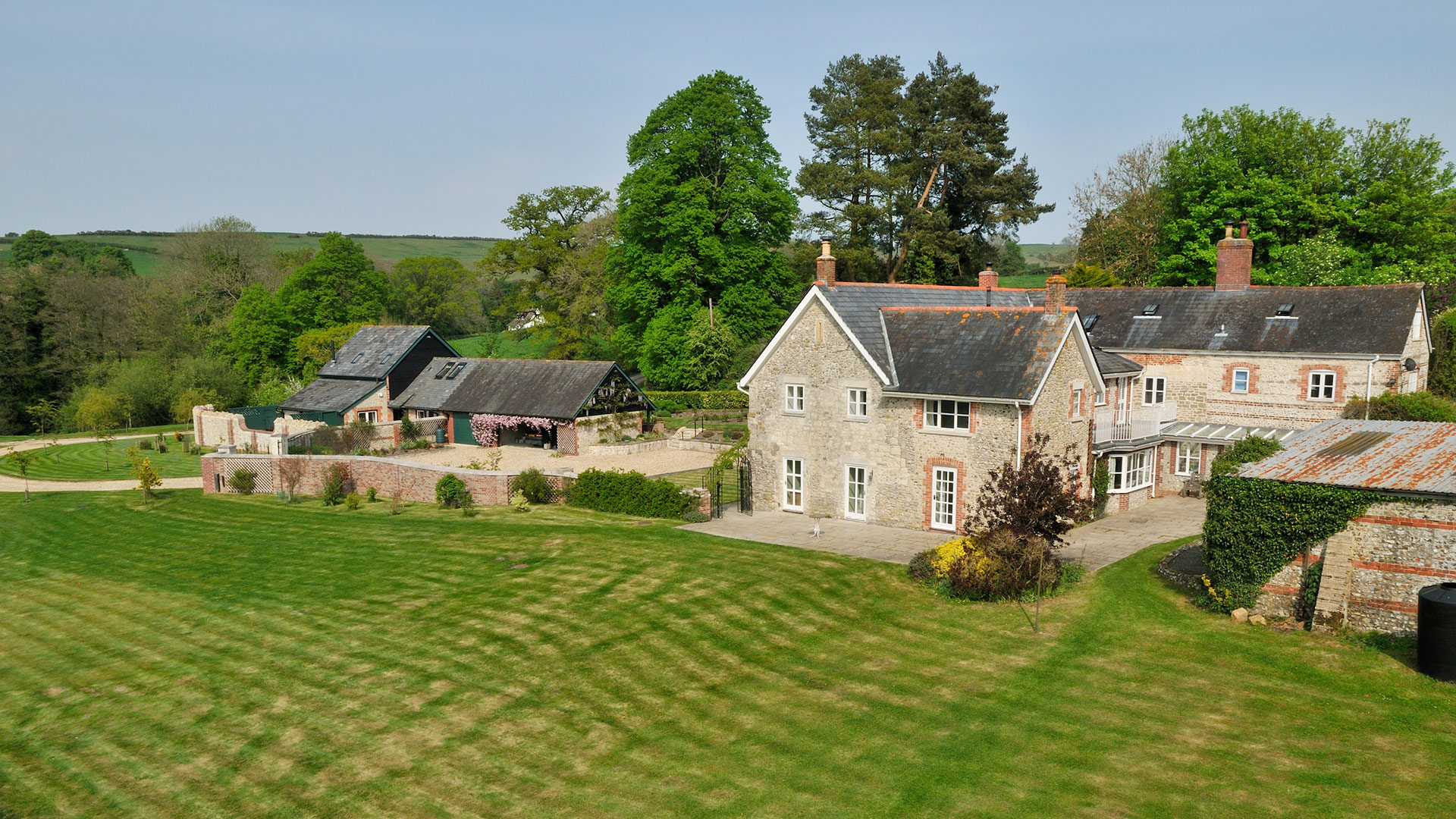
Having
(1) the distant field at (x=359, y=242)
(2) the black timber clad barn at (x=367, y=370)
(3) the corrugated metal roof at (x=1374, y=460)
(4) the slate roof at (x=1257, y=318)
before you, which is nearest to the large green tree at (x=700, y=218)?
(2) the black timber clad barn at (x=367, y=370)

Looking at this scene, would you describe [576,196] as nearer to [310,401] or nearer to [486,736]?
[310,401]

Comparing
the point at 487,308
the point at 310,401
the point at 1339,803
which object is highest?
the point at 487,308

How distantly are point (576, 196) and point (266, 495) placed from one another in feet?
119

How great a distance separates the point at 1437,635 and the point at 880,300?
1770 cm

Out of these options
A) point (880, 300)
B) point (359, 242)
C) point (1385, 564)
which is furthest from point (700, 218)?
point (359, 242)

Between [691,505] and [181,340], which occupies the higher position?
[181,340]

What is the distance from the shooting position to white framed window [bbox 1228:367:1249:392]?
3403cm

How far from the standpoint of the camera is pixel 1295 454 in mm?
19078

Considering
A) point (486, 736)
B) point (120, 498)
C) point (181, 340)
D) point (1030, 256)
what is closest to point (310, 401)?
point (120, 498)

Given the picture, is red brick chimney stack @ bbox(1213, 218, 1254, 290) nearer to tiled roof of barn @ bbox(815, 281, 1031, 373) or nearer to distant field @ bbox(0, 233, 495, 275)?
tiled roof of barn @ bbox(815, 281, 1031, 373)

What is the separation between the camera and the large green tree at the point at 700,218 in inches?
2009

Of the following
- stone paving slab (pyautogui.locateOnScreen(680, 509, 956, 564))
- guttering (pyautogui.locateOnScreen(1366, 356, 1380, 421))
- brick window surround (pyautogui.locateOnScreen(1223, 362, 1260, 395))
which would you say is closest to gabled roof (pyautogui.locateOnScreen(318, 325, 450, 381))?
stone paving slab (pyautogui.locateOnScreen(680, 509, 956, 564))

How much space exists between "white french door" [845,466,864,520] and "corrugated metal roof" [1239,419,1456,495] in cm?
1115

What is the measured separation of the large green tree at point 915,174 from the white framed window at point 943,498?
3320 centimetres
